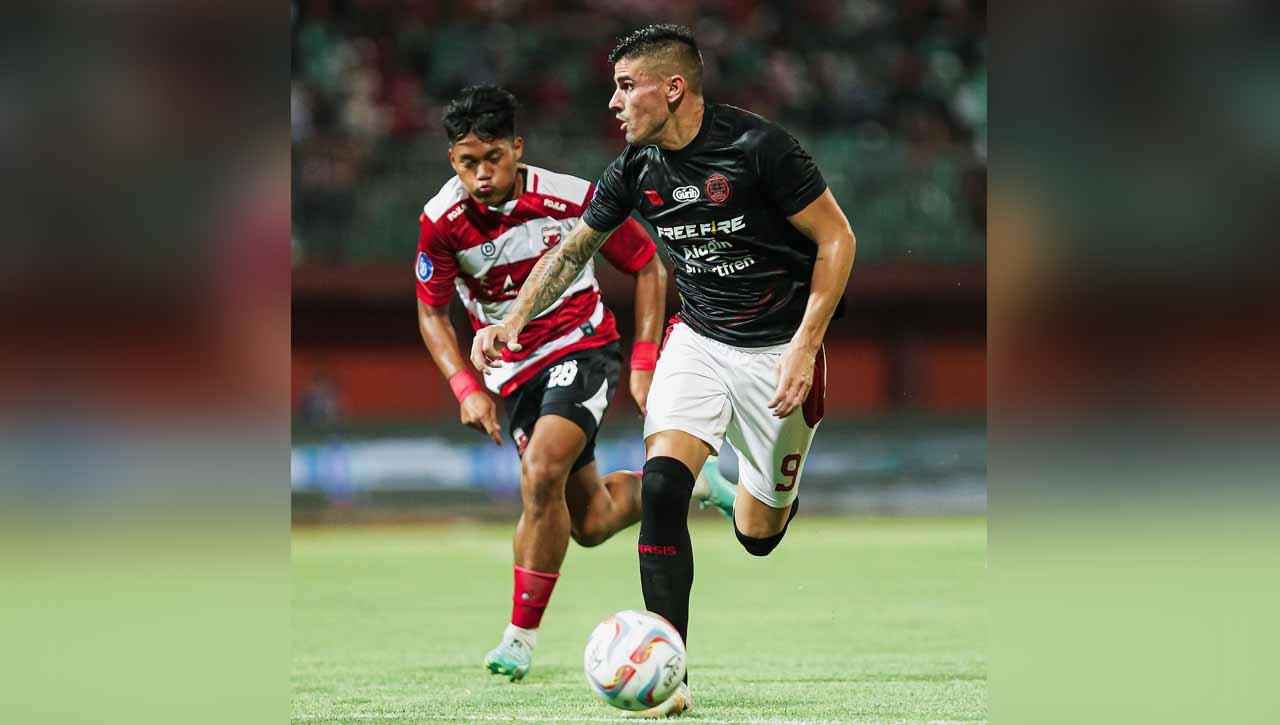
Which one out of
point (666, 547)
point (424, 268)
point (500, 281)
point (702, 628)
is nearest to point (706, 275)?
point (666, 547)

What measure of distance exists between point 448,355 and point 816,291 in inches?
92.0

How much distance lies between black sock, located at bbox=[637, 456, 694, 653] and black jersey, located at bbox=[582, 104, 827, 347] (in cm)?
87

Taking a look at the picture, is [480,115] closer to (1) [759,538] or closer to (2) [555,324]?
(2) [555,324]

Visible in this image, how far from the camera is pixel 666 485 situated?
5.05 meters

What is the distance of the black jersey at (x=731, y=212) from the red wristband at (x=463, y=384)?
125 centimetres

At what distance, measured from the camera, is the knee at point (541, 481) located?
632 centimetres

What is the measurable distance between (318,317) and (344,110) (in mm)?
3359

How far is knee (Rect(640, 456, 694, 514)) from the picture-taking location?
503 cm

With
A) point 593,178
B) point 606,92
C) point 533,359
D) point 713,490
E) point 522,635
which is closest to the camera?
point 522,635
